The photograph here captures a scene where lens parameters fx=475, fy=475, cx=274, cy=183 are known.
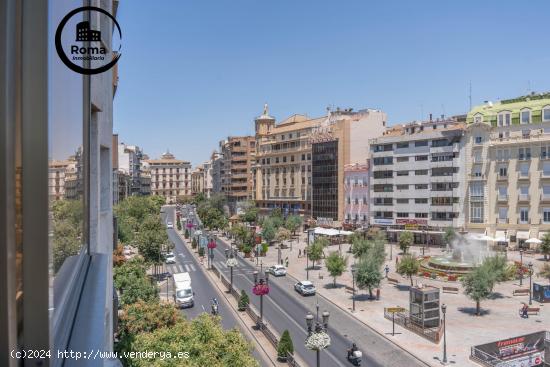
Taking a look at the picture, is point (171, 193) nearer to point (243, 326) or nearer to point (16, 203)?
point (243, 326)

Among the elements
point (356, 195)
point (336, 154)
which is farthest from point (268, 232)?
point (336, 154)

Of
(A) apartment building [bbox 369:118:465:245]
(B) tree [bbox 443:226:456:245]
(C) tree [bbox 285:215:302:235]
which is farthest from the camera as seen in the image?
(C) tree [bbox 285:215:302:235]

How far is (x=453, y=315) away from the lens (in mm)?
31188

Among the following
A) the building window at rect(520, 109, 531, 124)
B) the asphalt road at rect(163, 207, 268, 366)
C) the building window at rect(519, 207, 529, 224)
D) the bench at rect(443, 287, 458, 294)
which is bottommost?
the asphalt road at rect(163, 207, 268, 366)

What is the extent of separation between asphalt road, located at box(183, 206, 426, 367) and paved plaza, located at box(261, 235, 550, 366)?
0.70m

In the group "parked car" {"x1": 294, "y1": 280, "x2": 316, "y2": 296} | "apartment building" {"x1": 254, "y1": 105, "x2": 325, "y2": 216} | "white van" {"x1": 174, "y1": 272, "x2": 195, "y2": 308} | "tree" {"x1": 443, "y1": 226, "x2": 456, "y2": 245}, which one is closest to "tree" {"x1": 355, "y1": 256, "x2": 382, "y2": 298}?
"parked car" {"x1": 294, "y1": 280, "x2": 316, "y2": 296}

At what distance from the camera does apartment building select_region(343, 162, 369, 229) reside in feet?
227

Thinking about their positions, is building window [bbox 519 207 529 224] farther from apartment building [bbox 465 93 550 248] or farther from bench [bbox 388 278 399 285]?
bench [bbox 388 278 399 285]

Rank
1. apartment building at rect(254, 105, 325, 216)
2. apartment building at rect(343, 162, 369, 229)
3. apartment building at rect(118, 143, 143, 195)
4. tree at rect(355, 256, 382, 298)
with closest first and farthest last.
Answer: tree at rect(355, 256, 382, 298) < apartment building at rect(343, 162, 369, 229) < apartment building at rect(254, 105, 325, 216) < apartment building at rect(118, 143, 143, 195)

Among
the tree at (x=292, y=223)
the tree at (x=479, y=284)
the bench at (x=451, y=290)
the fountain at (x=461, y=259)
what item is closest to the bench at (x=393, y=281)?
the bench at (x=451, y=290)

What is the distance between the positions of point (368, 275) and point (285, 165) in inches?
2075

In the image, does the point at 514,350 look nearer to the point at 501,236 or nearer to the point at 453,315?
the point at 453,315

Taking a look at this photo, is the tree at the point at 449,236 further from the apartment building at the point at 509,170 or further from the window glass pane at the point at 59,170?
→ the window glass pane at the point at 59,170

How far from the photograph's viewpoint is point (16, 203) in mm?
1278
